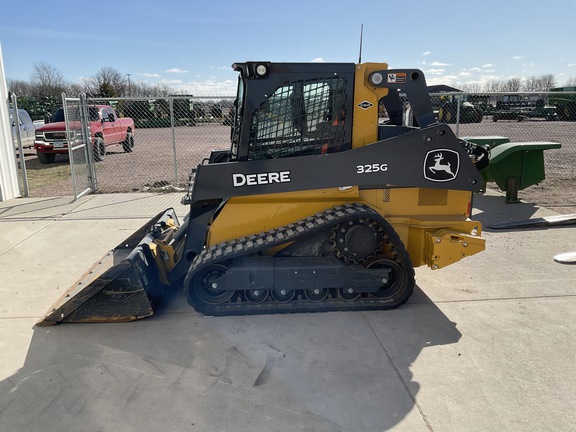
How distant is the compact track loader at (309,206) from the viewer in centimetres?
445

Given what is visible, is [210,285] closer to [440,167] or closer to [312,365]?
[312,365]

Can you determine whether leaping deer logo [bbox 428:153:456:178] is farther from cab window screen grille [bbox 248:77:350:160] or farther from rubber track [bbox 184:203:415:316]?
cab window screen grille [bbox 248:77:350:160]

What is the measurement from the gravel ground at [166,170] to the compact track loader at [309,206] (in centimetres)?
535

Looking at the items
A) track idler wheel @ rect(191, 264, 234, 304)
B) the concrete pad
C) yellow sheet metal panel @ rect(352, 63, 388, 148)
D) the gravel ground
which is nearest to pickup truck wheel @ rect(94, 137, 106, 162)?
the gravel ground

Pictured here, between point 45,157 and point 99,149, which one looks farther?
point 45,157

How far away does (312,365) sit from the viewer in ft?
12.2

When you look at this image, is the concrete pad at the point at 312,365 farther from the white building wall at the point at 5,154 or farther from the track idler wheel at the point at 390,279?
the white building wall at the point at 5,154

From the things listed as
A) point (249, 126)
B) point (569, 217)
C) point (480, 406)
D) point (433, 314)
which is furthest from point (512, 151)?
point (480, 406)

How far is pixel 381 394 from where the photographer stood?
3.37 meters

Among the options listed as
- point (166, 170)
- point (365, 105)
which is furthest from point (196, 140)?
point (365, 105)

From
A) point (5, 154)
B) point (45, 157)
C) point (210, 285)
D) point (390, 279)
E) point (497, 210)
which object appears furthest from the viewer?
point (45, 157)

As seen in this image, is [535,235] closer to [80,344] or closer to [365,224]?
[365,224]

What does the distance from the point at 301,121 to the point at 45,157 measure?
14.8 metres

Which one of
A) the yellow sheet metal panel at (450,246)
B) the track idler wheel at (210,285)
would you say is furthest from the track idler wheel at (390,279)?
the track idler wheel at (210,285)
